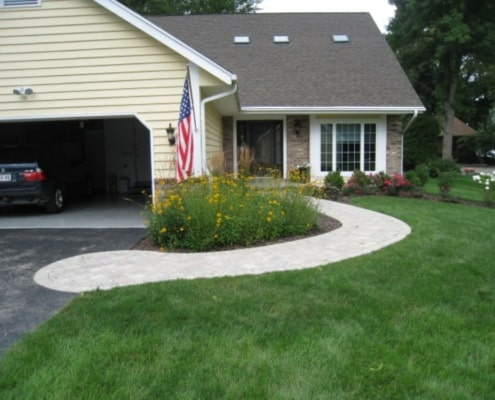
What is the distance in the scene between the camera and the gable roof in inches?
548

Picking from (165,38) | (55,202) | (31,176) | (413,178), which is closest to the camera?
(165,38)

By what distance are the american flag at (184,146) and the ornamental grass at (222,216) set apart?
28 centimetres

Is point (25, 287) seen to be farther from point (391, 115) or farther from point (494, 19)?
point (494, 19)

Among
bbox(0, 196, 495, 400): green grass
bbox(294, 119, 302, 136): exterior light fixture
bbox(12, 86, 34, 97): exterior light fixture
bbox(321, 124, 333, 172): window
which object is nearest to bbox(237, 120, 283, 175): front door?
bbox(294, 119, 302, 136): exterior light fixture

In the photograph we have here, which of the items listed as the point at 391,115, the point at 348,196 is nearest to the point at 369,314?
the point at 348,196

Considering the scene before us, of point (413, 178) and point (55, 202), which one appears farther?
point (413, 178)

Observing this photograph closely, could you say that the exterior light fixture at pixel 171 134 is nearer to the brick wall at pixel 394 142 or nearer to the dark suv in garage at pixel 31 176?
the dark suv in garage at pixel 31 176

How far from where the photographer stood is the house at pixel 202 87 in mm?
8352

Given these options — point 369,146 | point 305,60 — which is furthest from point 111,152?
point 369,146

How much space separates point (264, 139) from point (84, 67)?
296 inches

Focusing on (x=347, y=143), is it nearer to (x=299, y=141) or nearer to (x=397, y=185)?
(x=299, y=141)

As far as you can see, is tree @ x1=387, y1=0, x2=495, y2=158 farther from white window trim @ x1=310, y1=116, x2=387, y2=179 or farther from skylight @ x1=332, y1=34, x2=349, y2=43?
white window trim @ x1=310, y1=116, x2=387, y2=179

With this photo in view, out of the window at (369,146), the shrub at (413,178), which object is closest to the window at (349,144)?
the window at (369,146)

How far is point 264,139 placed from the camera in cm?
1502
